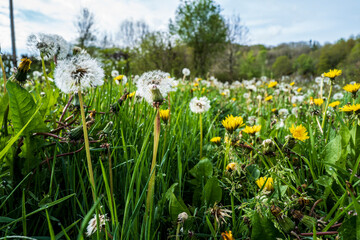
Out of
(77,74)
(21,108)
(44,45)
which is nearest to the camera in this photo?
(77,74)

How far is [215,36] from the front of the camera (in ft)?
69.7

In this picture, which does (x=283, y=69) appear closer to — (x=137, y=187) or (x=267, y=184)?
(x=267, y=184)

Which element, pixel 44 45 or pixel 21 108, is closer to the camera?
pixel 21 108

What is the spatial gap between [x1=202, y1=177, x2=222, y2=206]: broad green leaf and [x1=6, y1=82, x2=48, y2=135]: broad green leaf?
0.63 meters

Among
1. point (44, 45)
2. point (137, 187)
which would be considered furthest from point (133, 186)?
point (44, 45)

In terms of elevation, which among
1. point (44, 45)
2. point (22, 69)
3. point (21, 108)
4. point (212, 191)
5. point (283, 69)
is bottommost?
point (212, 191)

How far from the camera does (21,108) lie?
762 mm

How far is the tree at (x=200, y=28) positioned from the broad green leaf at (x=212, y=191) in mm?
19859

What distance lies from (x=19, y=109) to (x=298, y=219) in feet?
3.12

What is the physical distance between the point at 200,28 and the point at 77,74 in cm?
2190

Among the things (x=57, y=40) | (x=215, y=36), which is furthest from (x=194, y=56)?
(x=57, y=40)

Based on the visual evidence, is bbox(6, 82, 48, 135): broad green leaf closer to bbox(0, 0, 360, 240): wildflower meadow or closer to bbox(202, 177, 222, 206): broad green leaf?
bbox(0, 0, 360, 240): wildflower meadow

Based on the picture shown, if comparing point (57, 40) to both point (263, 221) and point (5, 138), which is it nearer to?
point (5, 138)

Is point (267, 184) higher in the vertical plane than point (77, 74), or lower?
lower
